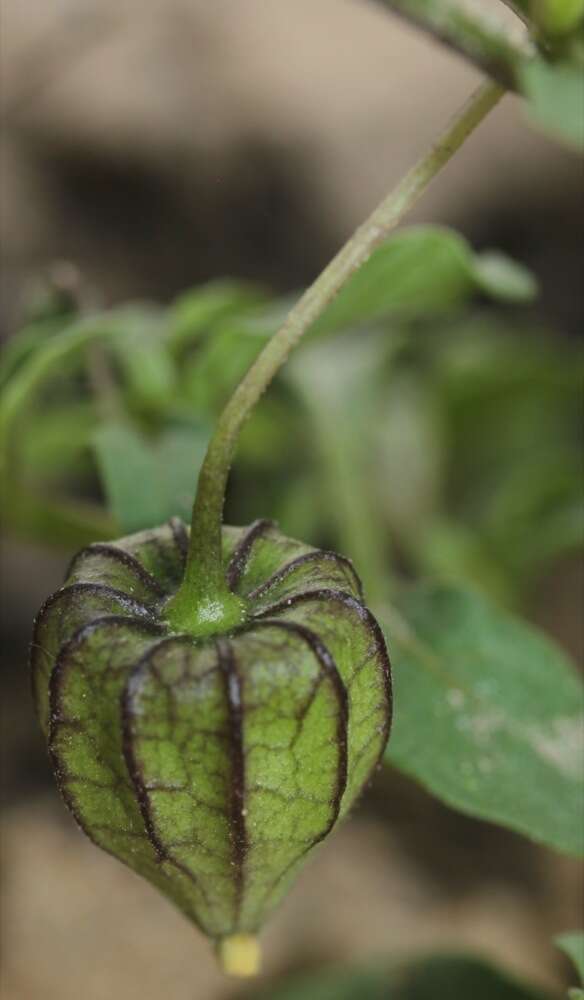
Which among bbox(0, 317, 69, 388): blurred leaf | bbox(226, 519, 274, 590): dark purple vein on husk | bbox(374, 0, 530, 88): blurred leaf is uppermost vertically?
bbox(374, 0, 530, 88): blurred leaf

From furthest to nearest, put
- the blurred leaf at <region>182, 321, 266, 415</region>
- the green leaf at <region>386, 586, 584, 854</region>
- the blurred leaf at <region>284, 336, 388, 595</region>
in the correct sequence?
the blurred leaf at <region>284, 336, 388, 595</region>
the blurred leaf at <region>182, 321, 266, 415</region>
the green leaf at <region>386, 586, 584, 854</region>

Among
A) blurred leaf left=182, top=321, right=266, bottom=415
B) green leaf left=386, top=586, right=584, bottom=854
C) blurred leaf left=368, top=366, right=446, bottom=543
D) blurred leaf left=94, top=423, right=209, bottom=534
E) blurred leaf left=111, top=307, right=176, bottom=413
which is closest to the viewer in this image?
green leaf left=386, top=586, right=584, bottom=854

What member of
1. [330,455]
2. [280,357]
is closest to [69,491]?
[330,455]

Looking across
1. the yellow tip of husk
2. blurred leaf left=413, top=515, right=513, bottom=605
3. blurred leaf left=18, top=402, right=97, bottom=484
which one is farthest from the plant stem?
blurred leaf left=413, top=515, right=513, bottom=605

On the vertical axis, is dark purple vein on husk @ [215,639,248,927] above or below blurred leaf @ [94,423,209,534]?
above

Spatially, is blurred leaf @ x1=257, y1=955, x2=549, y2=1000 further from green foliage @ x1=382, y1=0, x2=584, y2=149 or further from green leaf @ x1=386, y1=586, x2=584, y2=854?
green foliage @ x1=382, y1=0, x2=584, y2=149

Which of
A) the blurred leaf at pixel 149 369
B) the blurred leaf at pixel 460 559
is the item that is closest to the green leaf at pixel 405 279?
the blurred leaf at pixel 149 369

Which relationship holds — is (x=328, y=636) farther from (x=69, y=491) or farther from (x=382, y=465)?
(x=69, y=491)

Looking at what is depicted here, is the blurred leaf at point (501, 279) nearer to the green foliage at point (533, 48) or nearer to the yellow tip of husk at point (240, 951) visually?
the green foliage at point (533, 48)
